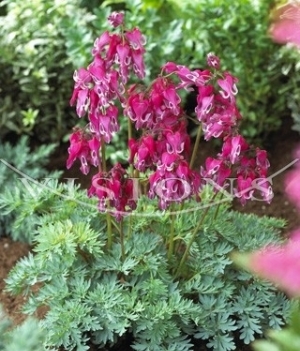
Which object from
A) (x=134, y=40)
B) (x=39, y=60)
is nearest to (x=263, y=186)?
(x=134, y=40)

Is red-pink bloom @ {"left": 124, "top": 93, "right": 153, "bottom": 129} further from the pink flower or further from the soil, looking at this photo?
the soil

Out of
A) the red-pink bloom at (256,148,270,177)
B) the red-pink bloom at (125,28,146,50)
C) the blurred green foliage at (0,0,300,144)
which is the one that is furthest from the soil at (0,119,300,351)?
the red-pink bloom at (125,28,146,50)

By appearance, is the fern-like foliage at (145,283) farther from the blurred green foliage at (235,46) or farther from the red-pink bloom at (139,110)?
the blurred green foliage at (235,46)

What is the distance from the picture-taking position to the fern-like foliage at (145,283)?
2.19 m

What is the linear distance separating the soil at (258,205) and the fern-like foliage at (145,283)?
0.17 m

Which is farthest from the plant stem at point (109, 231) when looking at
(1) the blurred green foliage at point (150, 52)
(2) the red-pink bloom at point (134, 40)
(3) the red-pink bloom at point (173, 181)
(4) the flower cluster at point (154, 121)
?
(1) the blurred green foliage at point (150, 52)

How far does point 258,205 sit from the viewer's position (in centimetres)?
316

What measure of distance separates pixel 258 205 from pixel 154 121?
116cm

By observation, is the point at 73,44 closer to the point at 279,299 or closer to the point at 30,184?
the point at 30,184

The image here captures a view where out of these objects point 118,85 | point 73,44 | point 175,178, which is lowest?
point 73,44

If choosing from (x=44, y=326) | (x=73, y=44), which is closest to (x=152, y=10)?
(x=73, y=44)

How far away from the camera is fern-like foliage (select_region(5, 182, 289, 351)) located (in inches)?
86.1

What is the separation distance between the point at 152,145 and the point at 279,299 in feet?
2.05

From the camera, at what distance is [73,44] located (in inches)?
126
